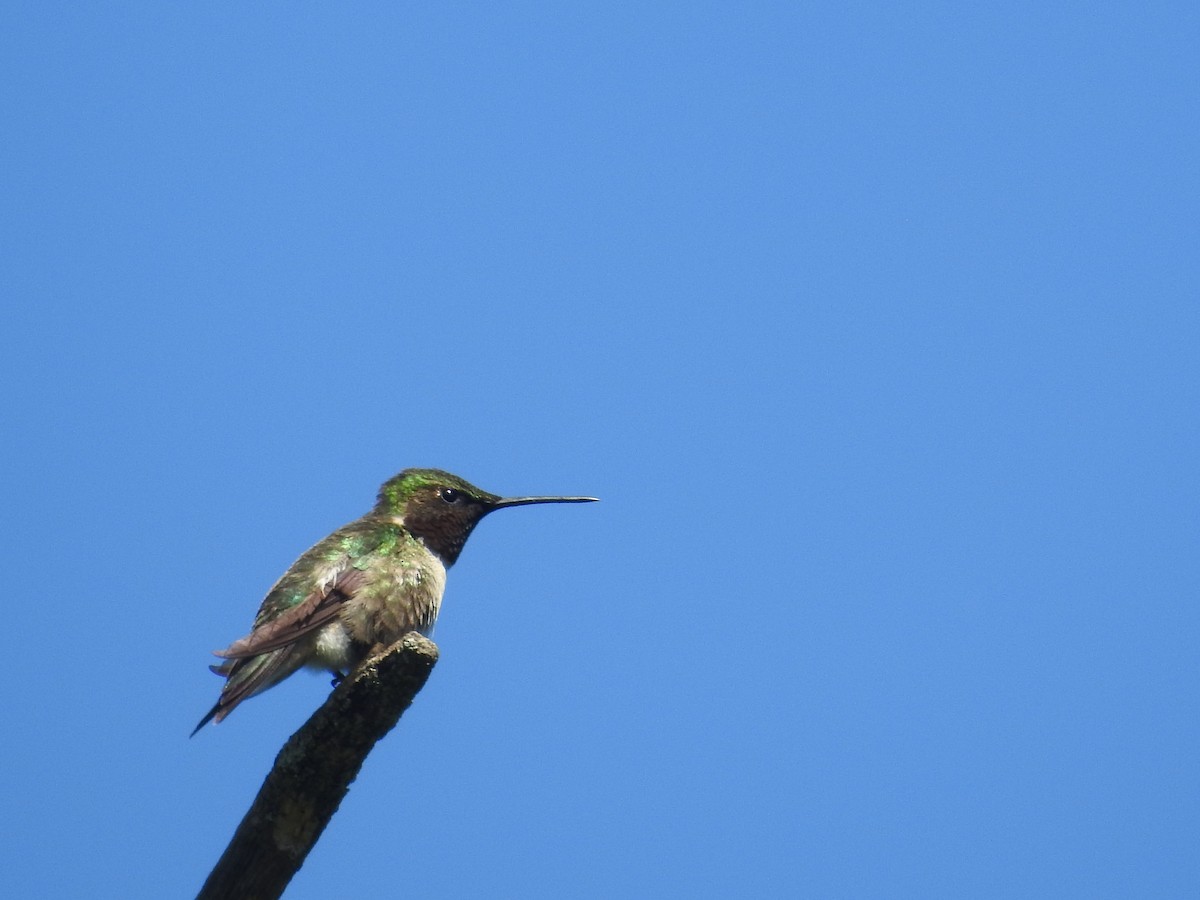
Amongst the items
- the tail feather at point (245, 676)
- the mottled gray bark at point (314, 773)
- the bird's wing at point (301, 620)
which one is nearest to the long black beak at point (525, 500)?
the bird's wing at point (301, 620)

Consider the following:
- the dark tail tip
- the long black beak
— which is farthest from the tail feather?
the long black beak

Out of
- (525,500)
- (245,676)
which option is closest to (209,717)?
(245,676)

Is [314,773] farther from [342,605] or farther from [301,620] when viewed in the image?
[342,605]

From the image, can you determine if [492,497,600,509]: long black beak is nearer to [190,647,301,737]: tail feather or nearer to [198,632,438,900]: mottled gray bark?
[190,647,301,737]: tail feather

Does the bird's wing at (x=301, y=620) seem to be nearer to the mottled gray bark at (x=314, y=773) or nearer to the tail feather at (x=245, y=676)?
the tail feather at (x=245, y=676)

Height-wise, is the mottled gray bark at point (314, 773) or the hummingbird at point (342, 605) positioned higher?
the hummingbird at point (342, 605)

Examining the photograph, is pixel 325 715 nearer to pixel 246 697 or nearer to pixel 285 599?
pixel 246 697

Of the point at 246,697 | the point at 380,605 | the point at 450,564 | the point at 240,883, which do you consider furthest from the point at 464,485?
the point at 240,883
